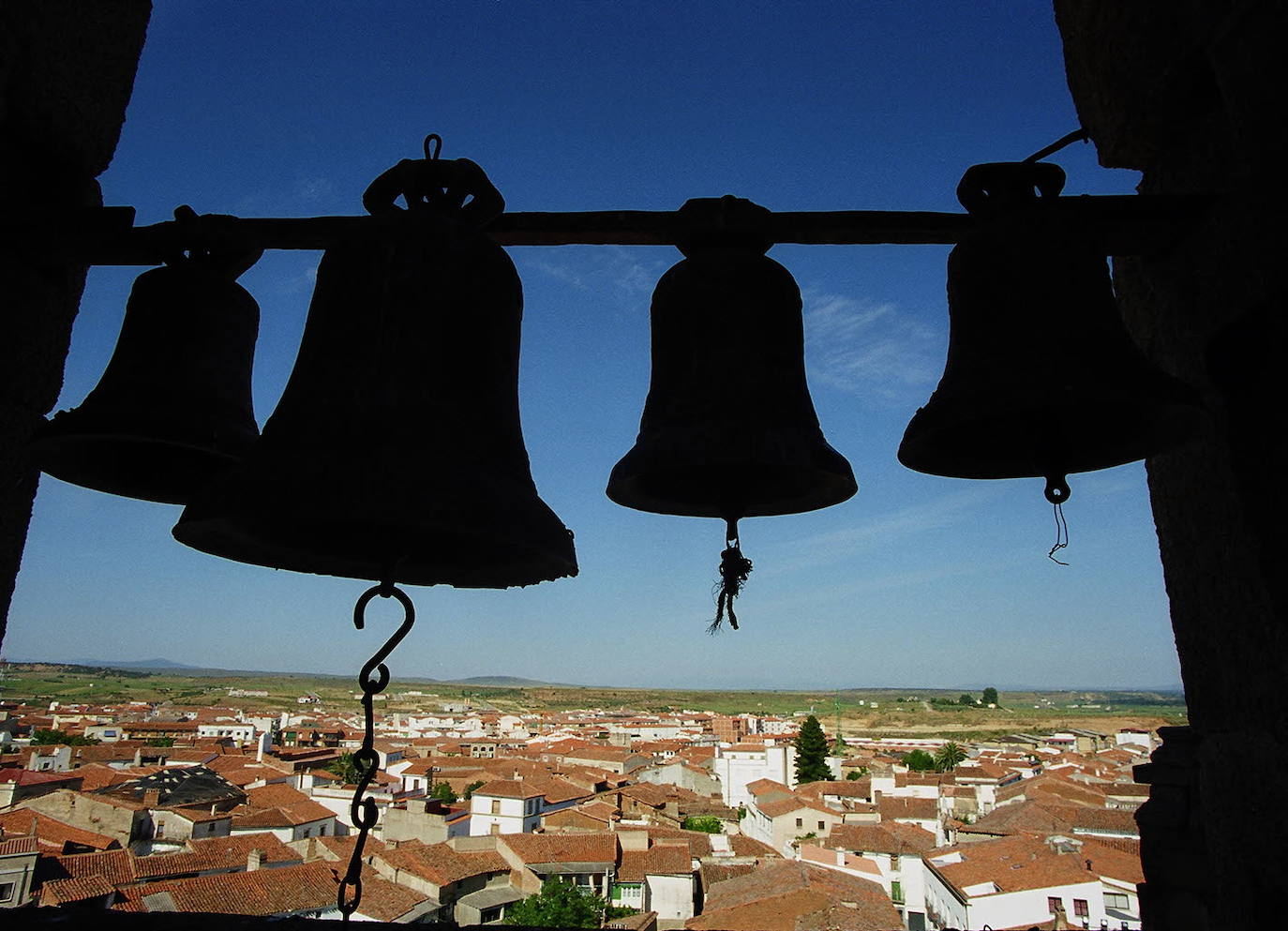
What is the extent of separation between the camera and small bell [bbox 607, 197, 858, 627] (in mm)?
1735

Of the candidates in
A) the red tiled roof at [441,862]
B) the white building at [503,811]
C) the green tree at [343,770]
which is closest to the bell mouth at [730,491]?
the red tiled roof at [441,862]

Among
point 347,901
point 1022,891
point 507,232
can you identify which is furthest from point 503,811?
point 347,901

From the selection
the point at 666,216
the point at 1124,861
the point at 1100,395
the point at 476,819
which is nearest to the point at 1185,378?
the point at 1100,395

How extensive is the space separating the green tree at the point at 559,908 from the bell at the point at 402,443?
743 inches

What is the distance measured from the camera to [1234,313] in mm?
1654

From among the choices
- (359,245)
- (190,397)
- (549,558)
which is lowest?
(549,558)

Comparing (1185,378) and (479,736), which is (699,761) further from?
(1185,378)

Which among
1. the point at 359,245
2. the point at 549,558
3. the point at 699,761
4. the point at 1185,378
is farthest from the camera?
the point at 699,761

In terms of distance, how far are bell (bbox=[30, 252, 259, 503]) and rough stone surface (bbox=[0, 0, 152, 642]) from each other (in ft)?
0.65

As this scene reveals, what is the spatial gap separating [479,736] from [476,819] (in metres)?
39.9

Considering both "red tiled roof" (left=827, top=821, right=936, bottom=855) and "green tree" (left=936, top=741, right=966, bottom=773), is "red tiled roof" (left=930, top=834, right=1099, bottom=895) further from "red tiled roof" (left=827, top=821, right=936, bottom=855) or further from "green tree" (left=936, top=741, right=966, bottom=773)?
"green tree" (left=936, top=741, right=966, bottom=773)

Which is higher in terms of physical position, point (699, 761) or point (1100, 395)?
point (1100, 395)

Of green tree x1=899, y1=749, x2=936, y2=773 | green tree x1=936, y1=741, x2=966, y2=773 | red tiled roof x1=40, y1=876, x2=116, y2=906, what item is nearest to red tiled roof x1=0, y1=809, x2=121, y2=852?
red tiled roof x1=40, y1=876, x2=116, y2=906

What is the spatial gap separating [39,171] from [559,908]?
2043 centimetres
